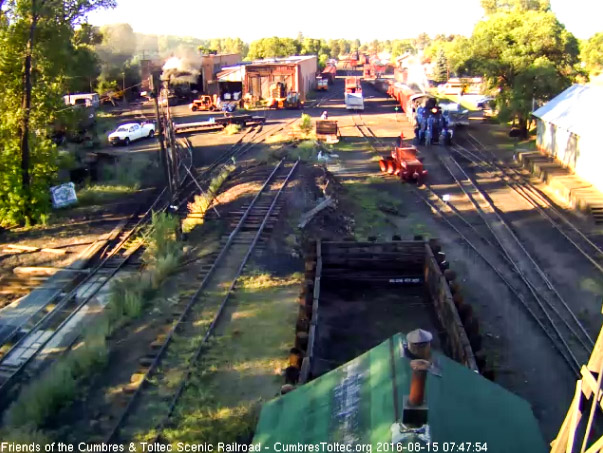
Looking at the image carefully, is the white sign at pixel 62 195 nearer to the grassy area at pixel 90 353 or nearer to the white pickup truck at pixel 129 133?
the grassy area at pixel 90 353

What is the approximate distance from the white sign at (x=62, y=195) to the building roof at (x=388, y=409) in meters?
18.5

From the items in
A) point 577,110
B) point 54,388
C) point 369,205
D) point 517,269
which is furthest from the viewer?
point 577,110

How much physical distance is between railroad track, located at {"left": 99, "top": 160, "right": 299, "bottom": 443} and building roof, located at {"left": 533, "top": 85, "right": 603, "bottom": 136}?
1335cm

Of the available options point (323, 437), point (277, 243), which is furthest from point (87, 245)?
point (323, 437)

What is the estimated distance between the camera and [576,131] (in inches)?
914

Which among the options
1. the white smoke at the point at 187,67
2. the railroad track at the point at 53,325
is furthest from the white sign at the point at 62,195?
the white smoke at the point at 187,67

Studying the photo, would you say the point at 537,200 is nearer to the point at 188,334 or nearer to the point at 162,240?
the point at 162,240

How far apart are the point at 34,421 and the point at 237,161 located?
20931 millimetres

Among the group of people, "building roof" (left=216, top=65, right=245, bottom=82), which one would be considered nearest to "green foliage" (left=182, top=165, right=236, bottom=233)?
the group of people

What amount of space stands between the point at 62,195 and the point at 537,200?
18.1 m

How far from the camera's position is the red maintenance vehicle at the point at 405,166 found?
80.1 ft

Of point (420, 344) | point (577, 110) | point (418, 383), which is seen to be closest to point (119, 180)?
point (577, 110)

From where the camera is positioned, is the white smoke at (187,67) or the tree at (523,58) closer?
the tree at (523,58)

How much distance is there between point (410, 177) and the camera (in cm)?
2453
